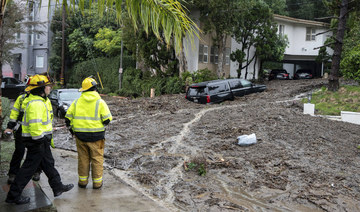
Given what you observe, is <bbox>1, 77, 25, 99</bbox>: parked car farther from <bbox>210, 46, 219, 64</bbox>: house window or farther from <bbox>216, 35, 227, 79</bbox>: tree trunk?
<bbox>210, 46, 219, 64</bbox>: house window

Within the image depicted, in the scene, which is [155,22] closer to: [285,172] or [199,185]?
[199,185]

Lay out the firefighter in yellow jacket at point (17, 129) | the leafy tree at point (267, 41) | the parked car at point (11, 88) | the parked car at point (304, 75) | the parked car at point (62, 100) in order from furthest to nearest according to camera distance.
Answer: the parked car at point (304, 75)
the leafy tree at point (267, 41)
the parked car at point (11, 88)
the parked car at point (62, 100)
the firefighter in yellow jacket at point (17, 129)

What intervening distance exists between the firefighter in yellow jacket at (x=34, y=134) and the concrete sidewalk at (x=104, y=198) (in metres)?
0.27

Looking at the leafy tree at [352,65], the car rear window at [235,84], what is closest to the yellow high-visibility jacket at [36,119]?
the car rear window at [235,84]

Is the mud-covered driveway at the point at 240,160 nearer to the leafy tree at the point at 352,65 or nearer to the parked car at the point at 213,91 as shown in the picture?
the parked car at the point at 213,91

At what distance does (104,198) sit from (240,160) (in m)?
3.42

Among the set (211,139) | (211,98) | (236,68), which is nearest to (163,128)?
(211,139)

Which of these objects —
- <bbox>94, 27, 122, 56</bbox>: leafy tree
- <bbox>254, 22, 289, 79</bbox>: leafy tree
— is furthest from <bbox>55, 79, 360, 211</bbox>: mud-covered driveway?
<bbox>94, 27, 122, 56</bbox>: leafy tree

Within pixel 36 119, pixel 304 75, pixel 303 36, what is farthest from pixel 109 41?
pixel 36 119

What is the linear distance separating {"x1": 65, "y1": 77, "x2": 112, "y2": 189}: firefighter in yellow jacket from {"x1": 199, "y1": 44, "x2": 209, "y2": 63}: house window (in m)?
21.1

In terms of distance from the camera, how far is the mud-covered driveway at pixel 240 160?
5.61 m

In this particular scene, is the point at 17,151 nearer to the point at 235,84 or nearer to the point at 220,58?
the point at 235,84

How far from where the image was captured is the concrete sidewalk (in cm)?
474

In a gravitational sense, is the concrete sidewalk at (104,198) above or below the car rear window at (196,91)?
below
